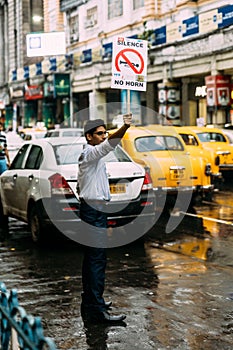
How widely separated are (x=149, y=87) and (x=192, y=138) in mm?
21661

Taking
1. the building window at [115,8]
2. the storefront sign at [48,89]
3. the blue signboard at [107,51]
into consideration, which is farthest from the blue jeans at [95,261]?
the storefront sign at [48,89]

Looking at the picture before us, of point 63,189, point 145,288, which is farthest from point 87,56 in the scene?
point 145,288

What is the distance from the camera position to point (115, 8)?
152 feet

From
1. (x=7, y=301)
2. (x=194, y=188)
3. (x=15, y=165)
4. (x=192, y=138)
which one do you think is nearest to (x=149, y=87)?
(x=192, y=138)

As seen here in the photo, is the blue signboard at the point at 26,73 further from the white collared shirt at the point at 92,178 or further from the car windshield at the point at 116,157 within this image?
the white collared shirt at the point at 92,178

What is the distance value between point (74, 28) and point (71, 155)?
44.4m

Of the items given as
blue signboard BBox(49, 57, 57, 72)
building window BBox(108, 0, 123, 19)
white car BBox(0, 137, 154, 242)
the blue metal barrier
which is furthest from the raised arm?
blue signboard BBox(49, 57, 57, 72)

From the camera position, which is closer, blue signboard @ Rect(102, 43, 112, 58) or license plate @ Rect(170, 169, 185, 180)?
license plate @ Rect(170, 169, 185, 180)

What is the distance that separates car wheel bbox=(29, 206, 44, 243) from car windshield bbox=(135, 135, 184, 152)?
4.56 meters

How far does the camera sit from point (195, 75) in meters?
34.5

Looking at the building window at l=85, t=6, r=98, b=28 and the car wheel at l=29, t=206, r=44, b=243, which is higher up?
the building window at l=85, t=6, r=98, b=28

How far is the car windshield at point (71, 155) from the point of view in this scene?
10.7 m

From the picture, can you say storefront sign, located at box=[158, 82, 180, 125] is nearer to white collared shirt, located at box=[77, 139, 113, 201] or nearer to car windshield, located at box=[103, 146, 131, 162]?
car windshield, located at box=[103, 146, 131, 162]

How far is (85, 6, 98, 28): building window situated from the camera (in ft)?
162
